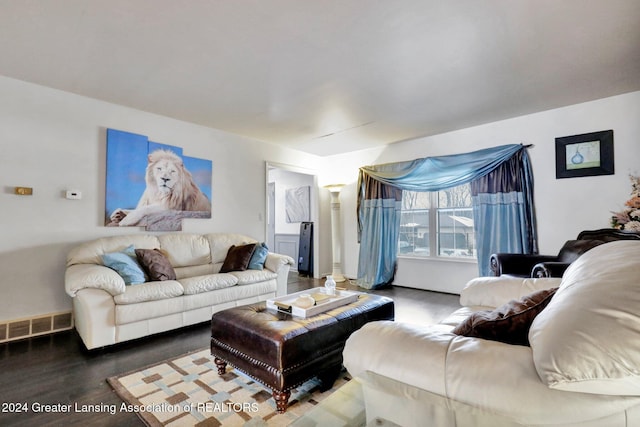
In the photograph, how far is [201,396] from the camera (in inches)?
73.8

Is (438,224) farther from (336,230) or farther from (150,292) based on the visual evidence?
(150,292)

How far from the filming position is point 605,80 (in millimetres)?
2957

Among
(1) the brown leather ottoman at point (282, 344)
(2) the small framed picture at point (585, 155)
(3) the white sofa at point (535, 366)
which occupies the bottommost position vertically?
(1) the brown leather ottoman at point (282, 344)

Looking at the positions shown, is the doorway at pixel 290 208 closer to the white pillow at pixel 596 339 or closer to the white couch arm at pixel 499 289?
the white couch arm at pixel 499 289

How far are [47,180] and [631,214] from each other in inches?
222

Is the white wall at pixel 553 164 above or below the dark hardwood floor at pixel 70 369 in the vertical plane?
above

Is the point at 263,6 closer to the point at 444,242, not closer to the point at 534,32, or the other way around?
the point at 534,32

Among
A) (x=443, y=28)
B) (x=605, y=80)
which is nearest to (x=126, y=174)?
(x=443, y=28)

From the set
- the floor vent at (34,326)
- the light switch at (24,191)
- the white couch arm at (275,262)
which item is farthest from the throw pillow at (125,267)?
the white couch arm at (275,262)

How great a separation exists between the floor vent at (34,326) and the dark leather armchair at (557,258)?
461cm

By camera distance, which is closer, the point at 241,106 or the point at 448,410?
the point at 448,410

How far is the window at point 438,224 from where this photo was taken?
4.51 meters

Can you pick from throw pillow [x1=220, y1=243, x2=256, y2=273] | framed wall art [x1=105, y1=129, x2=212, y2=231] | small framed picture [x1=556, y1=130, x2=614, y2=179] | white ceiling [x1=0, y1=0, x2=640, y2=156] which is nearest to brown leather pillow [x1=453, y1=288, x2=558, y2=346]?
white ceiling [x1=0, y1=0, x2=640, y2=156]

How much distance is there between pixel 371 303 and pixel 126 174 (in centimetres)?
318
